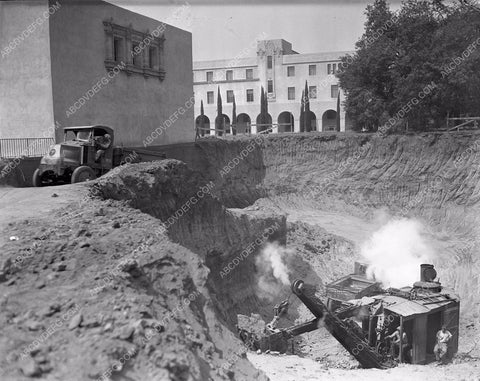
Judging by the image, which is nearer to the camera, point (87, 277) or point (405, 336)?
point (87, 277)

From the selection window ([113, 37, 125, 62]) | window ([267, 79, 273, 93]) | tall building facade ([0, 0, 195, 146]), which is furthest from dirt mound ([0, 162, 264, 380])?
window ([267, 79, 273, 93])

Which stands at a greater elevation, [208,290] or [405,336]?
[208,290]

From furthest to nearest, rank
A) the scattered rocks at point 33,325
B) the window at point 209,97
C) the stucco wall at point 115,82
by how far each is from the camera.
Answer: the window at point 209,97, the stucco wall at point 115,82, the scattered rocks at point 33,325

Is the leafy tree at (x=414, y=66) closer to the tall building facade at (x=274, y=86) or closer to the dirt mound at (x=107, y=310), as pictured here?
the tall building facade at (x=274, y=86)

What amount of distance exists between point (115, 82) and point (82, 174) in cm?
1282

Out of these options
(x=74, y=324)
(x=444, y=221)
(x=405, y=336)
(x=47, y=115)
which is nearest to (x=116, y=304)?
(x=74, y=324)

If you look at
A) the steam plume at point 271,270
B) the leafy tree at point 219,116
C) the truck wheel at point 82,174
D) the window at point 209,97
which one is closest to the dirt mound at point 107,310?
the truck wheel at point 82,174

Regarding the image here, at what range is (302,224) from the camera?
31375mm

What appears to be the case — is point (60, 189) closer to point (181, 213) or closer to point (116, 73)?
point (181, 213)

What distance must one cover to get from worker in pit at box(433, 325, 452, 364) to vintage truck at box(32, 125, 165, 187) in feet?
42.2

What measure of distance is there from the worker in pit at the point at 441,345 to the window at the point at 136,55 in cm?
2309

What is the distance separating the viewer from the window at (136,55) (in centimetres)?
3170

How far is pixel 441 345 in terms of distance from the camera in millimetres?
16812

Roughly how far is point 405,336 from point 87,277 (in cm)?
1101
